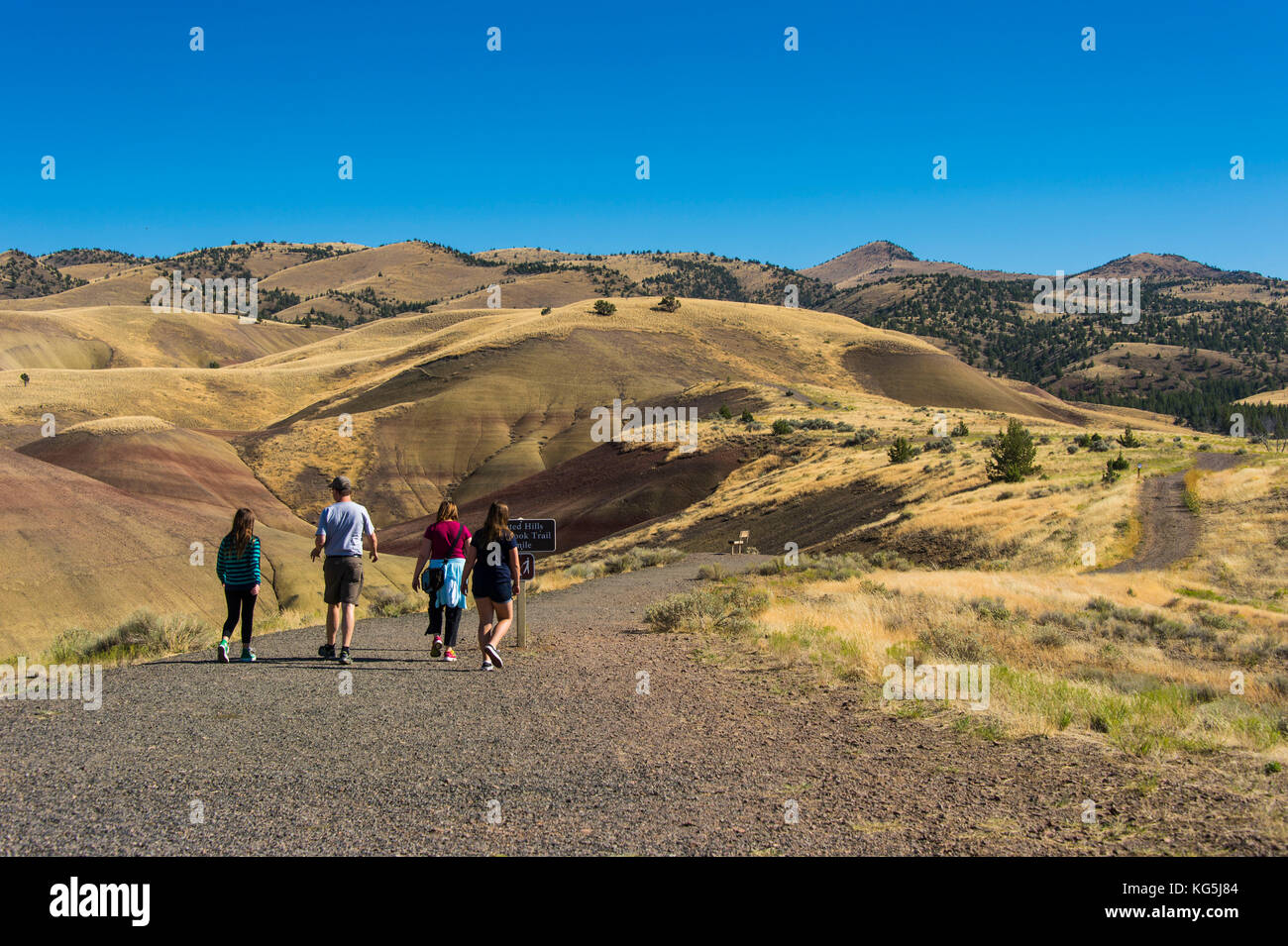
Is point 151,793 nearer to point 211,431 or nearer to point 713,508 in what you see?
point 713,508

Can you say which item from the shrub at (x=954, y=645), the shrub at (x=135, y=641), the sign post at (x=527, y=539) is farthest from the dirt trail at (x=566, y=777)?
the shrub at (x=954, y=645)

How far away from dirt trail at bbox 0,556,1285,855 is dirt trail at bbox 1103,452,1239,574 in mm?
20865

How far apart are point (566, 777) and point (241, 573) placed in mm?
6436

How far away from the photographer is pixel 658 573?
81.0 feet

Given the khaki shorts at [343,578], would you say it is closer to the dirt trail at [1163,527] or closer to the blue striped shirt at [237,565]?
the blue striped shirt at [237,565]

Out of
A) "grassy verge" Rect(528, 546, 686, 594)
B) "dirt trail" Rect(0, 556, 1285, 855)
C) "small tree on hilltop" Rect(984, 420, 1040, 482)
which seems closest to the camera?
"dirt trail" Rect(0, 556, 1285, 855)

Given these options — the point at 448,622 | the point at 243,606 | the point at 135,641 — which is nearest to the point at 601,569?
the point at 135,641

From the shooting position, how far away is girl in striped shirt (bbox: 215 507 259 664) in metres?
10.8

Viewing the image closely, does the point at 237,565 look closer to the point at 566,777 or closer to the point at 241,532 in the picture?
the point at 241,532

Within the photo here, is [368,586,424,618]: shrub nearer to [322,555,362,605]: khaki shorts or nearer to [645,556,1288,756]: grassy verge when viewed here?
[645,556,1288,756]: grassy verge

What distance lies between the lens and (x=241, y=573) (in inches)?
428

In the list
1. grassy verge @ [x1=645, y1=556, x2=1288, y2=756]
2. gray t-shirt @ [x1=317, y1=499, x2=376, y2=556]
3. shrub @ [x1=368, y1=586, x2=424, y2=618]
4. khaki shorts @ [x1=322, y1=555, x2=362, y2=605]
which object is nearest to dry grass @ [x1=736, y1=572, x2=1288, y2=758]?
grassy verge @ [x1=645, y1=556, x2=1288, y2=756]
